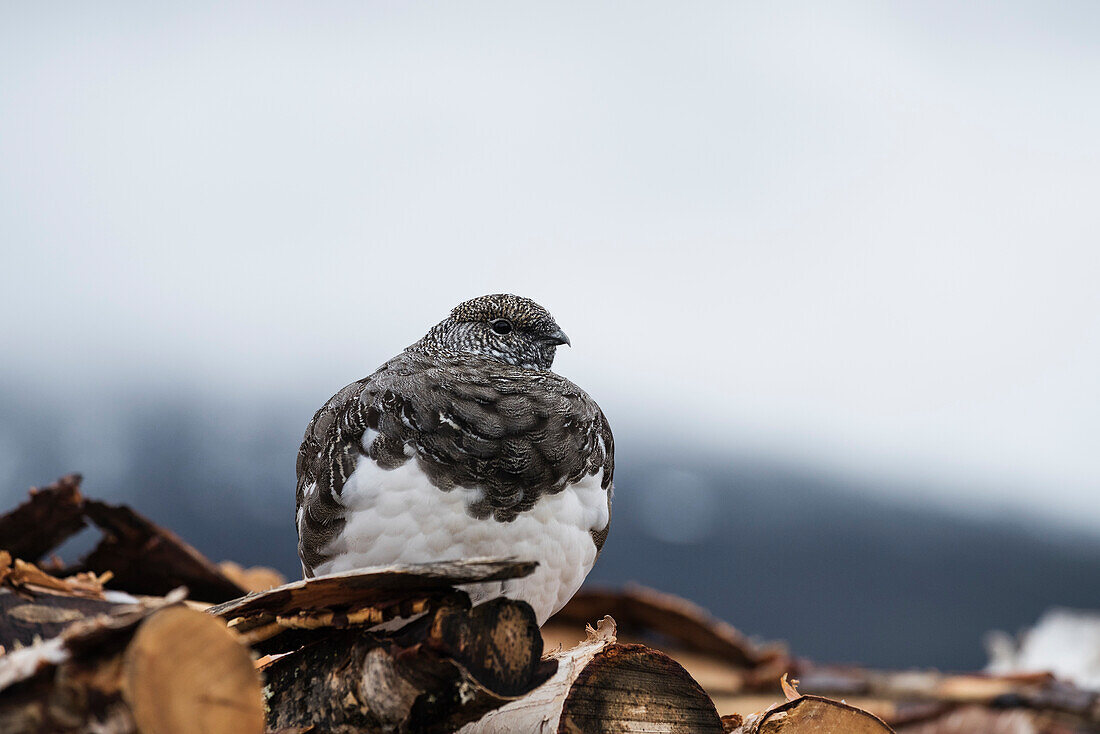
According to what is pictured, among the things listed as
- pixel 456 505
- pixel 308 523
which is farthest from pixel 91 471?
pixel 456 505

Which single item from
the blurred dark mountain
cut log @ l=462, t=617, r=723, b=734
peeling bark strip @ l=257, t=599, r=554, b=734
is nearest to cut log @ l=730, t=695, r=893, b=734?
cut log @ l=462, t=617, r=723, b=734

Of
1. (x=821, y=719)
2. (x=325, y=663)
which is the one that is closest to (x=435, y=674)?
(x=325, y=663)

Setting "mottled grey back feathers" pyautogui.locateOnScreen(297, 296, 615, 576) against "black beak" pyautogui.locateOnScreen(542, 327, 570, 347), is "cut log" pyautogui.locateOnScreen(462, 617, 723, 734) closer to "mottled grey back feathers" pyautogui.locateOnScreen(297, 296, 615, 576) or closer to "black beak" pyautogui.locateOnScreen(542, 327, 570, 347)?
"mottled grey back feathers" pyautogui.locateOnScreen(297, 296, 615, 576)

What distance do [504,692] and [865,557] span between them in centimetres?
603

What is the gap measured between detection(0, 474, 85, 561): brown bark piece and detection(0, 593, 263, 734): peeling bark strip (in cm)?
208

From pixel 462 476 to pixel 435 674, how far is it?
1.67 feet

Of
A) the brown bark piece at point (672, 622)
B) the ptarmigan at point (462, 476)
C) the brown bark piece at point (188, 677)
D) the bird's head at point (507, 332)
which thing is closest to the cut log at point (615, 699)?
the ptarmigan at point (462, 476)

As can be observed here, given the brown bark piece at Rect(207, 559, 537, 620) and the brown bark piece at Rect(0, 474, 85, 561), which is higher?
the brown bark piece at Rect(207, 559, 537, 620)

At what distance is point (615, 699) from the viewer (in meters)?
1.50

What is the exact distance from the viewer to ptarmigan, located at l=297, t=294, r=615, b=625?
1716 millimetres

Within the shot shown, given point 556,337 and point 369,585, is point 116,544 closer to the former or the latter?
point 556,337

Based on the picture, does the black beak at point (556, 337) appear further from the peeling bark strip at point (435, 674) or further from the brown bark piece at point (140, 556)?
the brown bark piece at point (140, 556)

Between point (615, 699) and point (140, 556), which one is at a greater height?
point (615, 699)

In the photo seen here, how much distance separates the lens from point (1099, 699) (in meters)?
3.44
